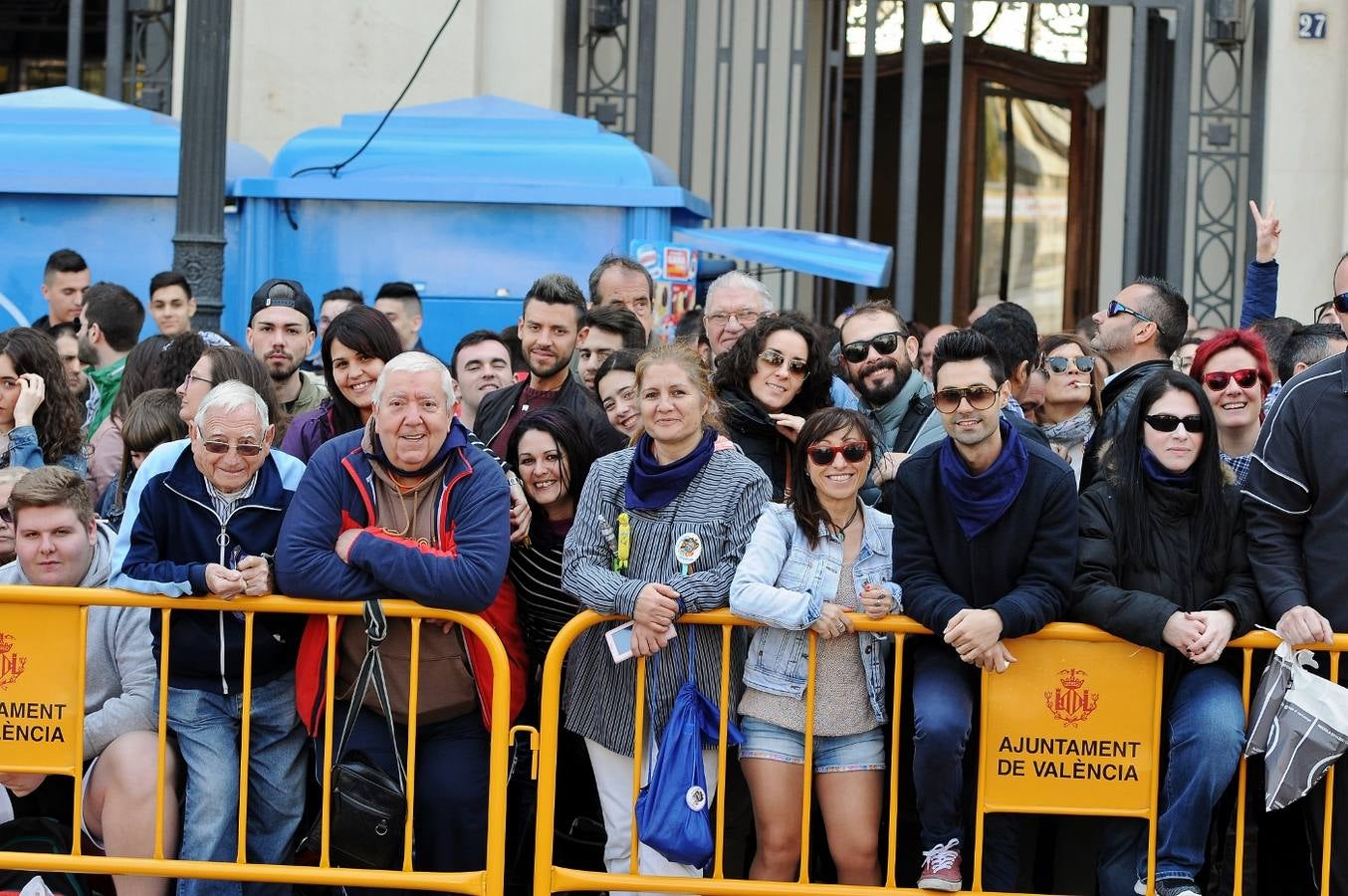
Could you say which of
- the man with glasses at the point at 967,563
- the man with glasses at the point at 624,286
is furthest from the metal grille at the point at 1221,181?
the man with glasses at the point at 967,563

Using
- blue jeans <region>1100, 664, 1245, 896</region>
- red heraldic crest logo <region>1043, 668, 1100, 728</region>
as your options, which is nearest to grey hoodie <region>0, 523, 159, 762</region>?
red heraldic crest logo <region>1043, 668, 1100, 728</region>

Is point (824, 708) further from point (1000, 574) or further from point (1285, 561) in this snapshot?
point (1285, 561)

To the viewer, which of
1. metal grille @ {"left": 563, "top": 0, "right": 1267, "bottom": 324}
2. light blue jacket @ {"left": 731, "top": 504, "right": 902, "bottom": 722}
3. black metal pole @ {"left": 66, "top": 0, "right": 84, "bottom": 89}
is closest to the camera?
light blue jacket @ {"left": 731, "top": 504, "right": 902, "bottom": 722}

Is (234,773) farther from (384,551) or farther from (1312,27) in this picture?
(1312,27)

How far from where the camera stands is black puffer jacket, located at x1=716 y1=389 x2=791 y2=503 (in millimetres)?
5863

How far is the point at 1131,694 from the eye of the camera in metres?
5.03

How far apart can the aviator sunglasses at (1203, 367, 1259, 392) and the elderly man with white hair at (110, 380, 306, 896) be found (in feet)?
10.2

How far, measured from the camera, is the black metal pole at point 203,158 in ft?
24.4

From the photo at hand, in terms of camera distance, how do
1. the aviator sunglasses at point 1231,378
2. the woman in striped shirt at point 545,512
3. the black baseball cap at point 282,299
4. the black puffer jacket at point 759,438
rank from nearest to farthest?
the woman in striped shirt at point 545,512 → the aviator sunglasses at point 1231,378 → the black puffer jacket at point 759,438 → the black baseball cap at point 282,299

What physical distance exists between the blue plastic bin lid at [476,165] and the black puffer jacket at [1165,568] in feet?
17.5

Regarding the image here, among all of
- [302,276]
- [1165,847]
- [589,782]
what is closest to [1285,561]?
[1165,847]

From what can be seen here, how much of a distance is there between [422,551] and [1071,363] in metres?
2.90

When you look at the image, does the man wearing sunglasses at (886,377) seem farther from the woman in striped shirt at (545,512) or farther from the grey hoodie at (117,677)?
the grey hoodie at (117,677)

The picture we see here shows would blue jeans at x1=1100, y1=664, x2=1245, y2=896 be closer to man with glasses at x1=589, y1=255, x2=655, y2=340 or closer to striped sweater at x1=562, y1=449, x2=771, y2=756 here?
striped sweater at x1=562, y1=449, x2=771, y2=756
